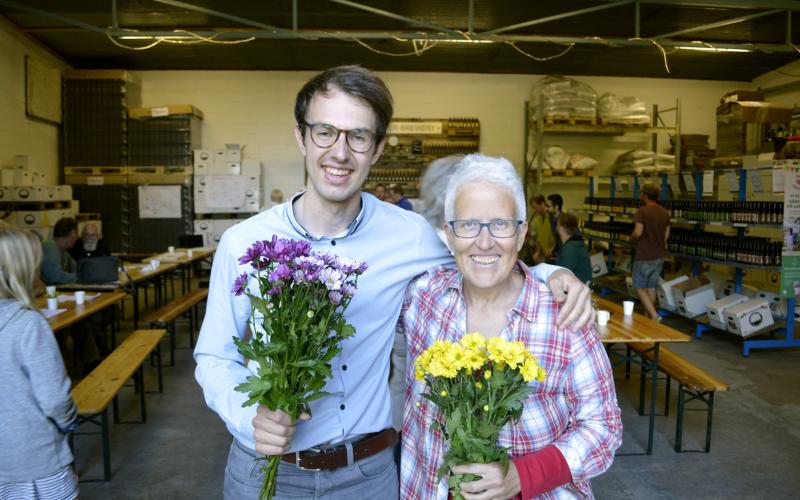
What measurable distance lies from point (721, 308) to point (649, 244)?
1177 millimetres

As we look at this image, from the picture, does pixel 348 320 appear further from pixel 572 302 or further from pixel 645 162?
pixel 645 162

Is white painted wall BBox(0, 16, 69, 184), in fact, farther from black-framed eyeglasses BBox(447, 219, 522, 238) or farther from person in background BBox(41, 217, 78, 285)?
black-framed eyeglasses BBox(447, 219, 522, 238)

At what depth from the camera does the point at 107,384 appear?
3.72 m

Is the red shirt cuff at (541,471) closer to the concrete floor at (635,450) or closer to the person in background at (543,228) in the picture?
the concrete floor at (635,450)

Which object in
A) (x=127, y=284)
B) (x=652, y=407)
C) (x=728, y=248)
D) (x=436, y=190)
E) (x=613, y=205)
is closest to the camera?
(x=436, y=190)

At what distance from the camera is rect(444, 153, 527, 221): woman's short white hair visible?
1.54 m

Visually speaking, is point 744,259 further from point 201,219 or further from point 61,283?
point 201,219

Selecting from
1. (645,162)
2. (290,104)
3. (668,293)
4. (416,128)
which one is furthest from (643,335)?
(290,104)

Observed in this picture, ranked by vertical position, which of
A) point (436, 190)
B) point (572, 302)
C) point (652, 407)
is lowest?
point (652, 407)

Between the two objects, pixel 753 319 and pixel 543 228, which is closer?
pixel 753 319

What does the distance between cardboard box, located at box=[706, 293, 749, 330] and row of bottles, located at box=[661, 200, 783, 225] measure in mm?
876

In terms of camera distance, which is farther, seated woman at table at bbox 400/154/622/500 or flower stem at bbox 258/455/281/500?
seated woman at table at bbox 400/154/622/500

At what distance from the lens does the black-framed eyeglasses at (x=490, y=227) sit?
1496 millimetres

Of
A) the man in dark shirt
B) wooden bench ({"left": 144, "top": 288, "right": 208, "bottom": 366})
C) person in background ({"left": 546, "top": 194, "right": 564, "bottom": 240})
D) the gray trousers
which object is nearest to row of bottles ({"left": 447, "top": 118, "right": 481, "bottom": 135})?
person in background ({"left": 546, "top": 194, "right": 564, "bottom": 240})
